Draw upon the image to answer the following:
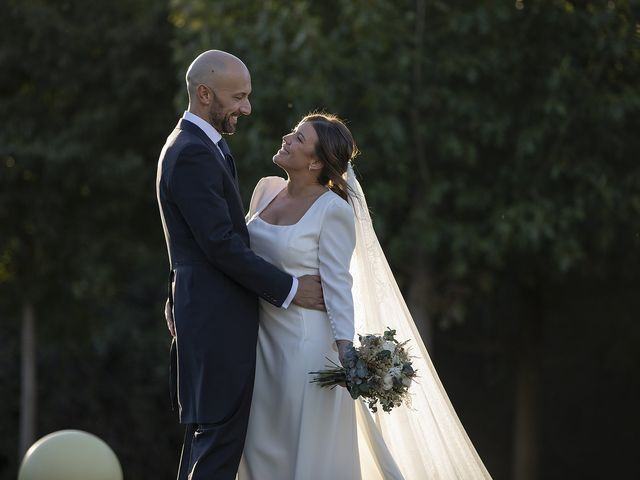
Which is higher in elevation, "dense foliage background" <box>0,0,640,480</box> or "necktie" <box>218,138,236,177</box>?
"dense foliage background" <box>0,0,640,480</box>

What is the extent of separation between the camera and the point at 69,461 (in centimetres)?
529

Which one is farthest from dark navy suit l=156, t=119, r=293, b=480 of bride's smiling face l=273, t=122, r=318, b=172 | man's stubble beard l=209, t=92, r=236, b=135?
bride's smiling face l=273, t=122, r=318, b=172

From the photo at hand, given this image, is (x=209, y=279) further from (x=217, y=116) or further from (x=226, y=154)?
(x=217, y=116)

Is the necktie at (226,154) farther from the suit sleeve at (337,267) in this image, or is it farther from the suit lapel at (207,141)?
the suit sleeve at (337,267)

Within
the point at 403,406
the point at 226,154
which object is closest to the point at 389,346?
the point at 403,406

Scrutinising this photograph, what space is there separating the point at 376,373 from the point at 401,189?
5.45m

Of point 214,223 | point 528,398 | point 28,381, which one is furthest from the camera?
point 28,381

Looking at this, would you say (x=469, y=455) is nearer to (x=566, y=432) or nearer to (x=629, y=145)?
(x=629, y=145)

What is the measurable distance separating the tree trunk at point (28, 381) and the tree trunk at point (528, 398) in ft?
16.9

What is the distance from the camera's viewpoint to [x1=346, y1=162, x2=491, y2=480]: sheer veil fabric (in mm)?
4629

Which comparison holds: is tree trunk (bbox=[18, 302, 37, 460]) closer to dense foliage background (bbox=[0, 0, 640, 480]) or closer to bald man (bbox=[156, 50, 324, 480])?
dense foliage background (bbox=[0, 0, 640, 480])

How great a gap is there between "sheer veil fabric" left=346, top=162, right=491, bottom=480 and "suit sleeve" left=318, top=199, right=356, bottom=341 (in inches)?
12.6

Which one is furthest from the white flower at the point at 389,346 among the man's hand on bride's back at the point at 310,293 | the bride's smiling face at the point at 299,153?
the bride's smiling face at the point at 299,153

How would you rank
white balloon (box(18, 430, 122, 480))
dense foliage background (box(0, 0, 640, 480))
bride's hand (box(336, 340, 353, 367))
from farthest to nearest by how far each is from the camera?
dense foliage background (box(0, 0, 640, 480))
white balloon (box(18, 430, 122, 480))
bride's hand (box(336, 340, 353, 367))
